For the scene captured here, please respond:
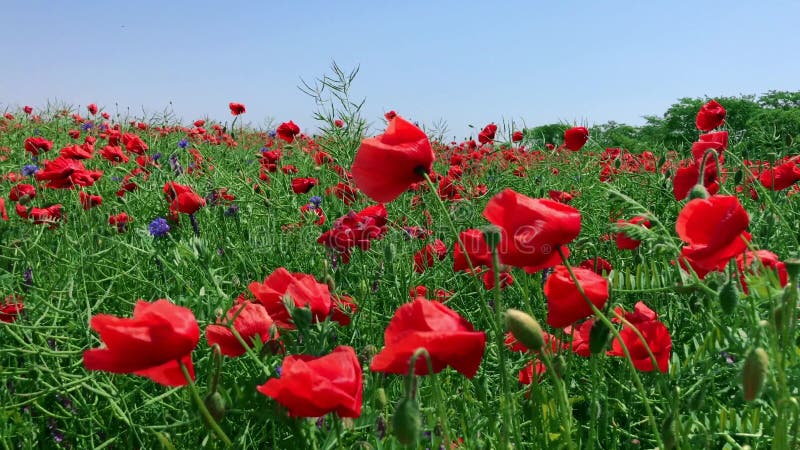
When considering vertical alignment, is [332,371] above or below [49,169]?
above

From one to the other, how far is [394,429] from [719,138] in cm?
141

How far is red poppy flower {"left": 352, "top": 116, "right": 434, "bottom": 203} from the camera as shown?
1.15 metres

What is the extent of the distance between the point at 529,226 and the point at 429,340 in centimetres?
24

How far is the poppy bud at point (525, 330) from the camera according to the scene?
846mm

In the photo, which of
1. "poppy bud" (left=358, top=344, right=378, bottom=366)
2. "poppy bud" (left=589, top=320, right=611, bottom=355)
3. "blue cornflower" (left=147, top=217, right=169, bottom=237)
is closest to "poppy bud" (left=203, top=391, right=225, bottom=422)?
"poppy bud" (left=358, top=344, right=378, bottom=366)

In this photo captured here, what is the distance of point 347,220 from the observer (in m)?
1.83

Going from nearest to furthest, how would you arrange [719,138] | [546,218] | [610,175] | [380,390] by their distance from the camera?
[546,218] → [380,390] → [719,138] → [610,175]

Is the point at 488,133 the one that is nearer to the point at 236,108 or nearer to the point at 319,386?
the point at 236,108

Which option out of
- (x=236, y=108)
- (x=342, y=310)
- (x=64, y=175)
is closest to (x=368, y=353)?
(x=342, y=310)

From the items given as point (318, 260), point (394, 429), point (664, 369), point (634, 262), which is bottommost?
point (318, 260)

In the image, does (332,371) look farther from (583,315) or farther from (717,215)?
Answer: (717,215)

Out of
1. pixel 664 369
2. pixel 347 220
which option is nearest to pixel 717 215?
pixel 664 369

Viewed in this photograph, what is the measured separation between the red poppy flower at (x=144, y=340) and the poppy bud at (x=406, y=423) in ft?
1.04

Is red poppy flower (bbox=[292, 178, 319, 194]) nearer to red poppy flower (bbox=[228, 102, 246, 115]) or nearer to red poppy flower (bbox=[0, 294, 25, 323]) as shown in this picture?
red poppy flower (bbox=[0, 294, 25, 323])
